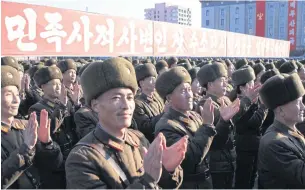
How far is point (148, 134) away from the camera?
5.42 m

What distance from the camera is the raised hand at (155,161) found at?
2084 mm

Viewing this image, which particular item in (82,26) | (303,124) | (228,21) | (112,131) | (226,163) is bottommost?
(226,163)

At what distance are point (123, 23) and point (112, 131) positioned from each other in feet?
30.6

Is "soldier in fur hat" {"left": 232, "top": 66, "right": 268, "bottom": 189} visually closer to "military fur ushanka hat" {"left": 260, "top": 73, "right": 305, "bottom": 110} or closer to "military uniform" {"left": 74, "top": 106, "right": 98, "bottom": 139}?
"military fur ushanka hat" {"left": 260, "top": 73, "right": 305, "bottom": 110}

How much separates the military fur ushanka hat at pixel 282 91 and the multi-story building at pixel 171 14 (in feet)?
198

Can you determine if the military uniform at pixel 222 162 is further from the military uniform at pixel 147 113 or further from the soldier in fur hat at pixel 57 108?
the soldier in fur hat at pixel 57 108

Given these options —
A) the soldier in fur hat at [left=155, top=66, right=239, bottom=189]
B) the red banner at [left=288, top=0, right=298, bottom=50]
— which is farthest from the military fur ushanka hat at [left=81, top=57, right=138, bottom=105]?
the red banner at [left=288, top=0, right=298, bottom=50]

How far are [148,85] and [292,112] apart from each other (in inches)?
116

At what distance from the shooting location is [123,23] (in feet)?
37.7

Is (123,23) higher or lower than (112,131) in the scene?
higher

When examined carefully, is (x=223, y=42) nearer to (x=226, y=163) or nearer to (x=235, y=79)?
(x=235, y=79)

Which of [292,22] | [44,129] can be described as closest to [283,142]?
[44,129]

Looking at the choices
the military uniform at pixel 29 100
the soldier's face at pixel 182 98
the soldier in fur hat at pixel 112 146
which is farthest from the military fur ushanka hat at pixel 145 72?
the soldier in fur hat at pixel 112 146

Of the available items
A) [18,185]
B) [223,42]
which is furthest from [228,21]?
[18,185]
